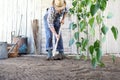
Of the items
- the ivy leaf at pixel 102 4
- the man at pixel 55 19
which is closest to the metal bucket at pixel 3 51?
the man at pixel 55 19

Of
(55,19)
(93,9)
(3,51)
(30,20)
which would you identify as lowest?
(3,51)

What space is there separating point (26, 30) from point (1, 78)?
3.85 m

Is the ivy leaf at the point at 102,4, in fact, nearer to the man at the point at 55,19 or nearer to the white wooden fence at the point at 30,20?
the man at the point at 55,19

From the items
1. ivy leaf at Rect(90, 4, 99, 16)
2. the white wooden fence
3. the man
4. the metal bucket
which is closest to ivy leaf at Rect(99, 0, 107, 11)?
ivy leaf at Rect(90, 4, 99, 16)

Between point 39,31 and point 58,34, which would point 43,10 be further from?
point 58,34

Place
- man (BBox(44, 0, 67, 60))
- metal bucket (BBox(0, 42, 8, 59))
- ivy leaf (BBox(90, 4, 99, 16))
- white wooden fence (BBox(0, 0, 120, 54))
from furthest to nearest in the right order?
white wooden fence (BBox(0, 0, 120, 54))
metal bucket (BBox(0, 42, 8, 59))
man (BBox(44, 0, 67, 60))
ivy leaf (BBox(90, 4, 99, 16))

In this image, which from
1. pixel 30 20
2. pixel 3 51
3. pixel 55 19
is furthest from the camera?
pixel 30 20

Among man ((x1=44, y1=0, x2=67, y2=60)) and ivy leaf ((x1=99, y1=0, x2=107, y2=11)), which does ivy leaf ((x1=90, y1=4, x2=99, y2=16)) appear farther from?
man ((x1=44, y1=0, x2=67, y2=60))

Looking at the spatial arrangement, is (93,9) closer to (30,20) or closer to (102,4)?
(102,4)

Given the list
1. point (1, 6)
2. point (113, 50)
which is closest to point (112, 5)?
point (113, 50)

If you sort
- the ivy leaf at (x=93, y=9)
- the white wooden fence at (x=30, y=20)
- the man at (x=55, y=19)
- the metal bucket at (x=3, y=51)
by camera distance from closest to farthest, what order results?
the ivy leaf at (x=93, y=9) → the man at (x=55, y=19) → the metal bucket at (x=3, y=51) → the white wooden fence at (x=30, y=20)

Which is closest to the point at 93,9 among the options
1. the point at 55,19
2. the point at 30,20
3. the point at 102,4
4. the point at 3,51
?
the point at 102,4

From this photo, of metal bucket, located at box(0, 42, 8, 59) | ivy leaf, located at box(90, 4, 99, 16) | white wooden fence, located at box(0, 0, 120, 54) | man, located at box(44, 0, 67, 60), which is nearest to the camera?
ivy leaf, located at box(90, 4, 99, 16)

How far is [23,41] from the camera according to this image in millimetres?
6133
